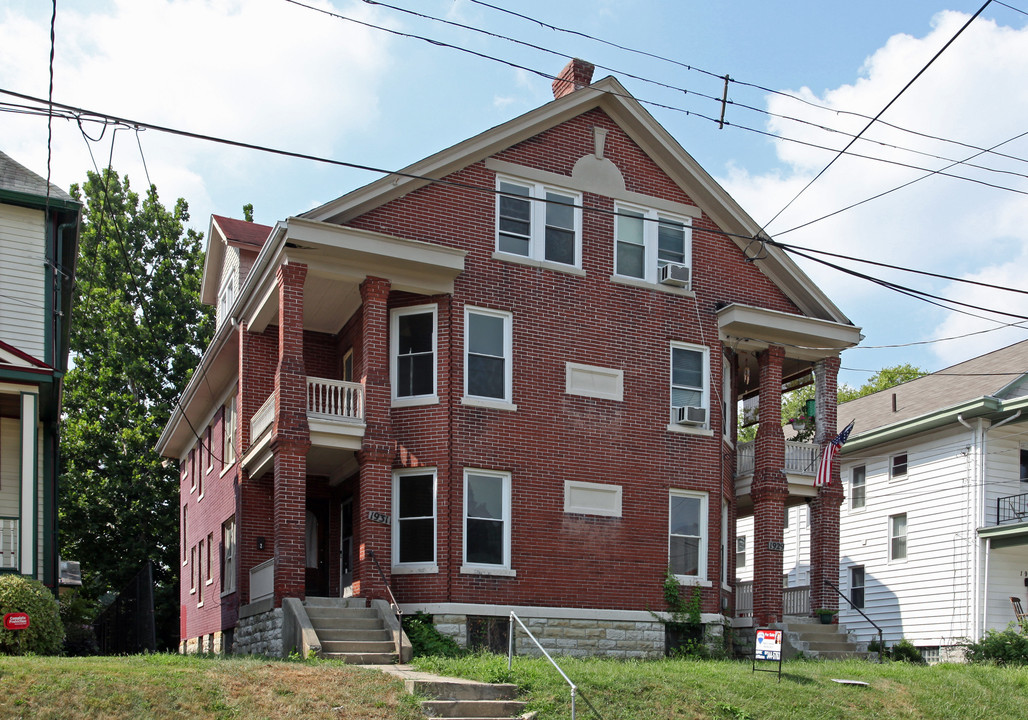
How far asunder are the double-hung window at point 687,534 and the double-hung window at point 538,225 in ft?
17.8

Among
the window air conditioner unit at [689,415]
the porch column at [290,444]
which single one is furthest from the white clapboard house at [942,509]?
the porch column at [290,444]

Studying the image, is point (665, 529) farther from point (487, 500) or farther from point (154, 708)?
point (154, 708)

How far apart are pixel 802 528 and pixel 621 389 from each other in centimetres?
1352

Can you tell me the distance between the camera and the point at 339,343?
933 inches

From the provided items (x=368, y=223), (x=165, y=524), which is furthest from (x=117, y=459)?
(x=368, y=223)

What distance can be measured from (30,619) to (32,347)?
615 centimetres

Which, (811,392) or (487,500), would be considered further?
(811,392)

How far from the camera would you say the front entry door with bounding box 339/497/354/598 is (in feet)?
74.5

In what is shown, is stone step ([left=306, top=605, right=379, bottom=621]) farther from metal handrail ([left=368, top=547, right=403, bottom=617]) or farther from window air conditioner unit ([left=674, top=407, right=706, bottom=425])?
window air conditioner unit ([left=674, top=407, right=706, bottom=425])

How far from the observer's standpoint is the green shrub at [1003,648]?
24.0 m

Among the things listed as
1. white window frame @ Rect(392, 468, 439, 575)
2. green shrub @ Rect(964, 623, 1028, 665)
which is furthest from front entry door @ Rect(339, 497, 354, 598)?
green shrub @ Rect(964, 623, 1028, 665)

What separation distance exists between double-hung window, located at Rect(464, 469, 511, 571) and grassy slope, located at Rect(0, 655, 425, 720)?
6.02 m

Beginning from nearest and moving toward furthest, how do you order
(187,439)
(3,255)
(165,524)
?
(3,255) → (187,439) → (165,524)

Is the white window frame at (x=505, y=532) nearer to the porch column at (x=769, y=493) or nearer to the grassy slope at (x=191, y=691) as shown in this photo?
the grassy slope at (x=191, y=691)
